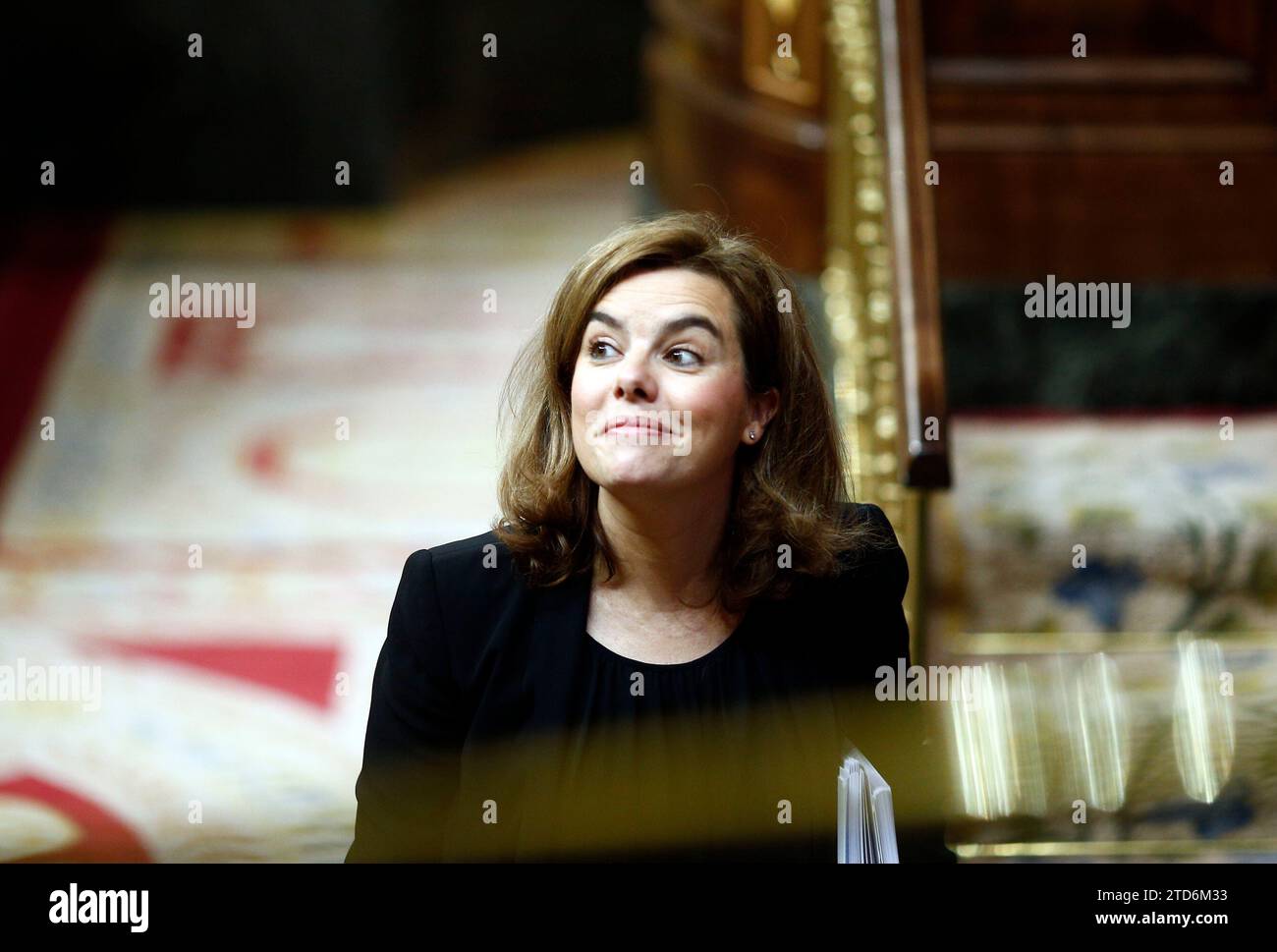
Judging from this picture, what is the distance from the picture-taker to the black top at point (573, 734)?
65.7 inches

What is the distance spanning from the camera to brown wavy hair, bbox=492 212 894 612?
5.55 ft

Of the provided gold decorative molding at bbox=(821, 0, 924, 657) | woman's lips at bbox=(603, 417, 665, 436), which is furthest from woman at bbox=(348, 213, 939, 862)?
gold decorative molding at bbox=(821, 0, 924, 657)

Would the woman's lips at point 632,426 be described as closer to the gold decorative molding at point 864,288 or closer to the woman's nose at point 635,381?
the woman's nose at point 635,381

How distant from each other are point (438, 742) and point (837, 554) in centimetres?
49

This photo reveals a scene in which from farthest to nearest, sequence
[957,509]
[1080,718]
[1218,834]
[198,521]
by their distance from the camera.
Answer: [198,521], [957,509], [1080,718], [1218,834]

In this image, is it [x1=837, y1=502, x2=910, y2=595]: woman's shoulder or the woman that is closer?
the woman

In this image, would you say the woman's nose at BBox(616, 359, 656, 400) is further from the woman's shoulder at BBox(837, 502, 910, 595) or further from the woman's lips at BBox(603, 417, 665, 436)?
the woman's shoulder at BBox(837, 502, 910, 595)

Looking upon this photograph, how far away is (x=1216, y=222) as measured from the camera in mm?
3736

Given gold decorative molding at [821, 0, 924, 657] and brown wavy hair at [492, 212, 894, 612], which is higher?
gold decorative molding at [821, 0, 924, 657]

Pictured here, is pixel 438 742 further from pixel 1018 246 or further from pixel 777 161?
pixel 777 161

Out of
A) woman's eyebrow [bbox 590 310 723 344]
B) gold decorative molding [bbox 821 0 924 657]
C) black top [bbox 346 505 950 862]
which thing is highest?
gold decorative molding [bbox 821 0 924 657]

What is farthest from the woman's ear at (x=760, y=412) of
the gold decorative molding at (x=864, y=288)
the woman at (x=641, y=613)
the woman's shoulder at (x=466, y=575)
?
the gold decorative molding at (x=864, y=288)

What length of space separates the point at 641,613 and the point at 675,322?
1.04 feet

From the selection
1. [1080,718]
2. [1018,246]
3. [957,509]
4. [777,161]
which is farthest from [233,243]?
[1080,718]
